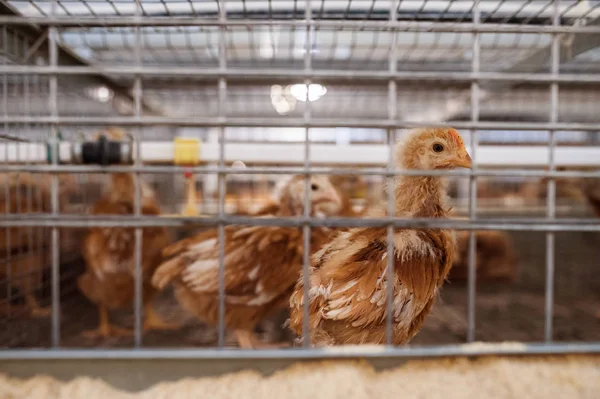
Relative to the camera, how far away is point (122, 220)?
0.86 meters

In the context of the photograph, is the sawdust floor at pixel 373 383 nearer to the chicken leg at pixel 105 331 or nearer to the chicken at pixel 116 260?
the chicken at pixel 116 260

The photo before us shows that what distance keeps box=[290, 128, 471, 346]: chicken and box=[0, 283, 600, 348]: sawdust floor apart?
1.05m

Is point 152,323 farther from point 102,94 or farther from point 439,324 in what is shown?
point 439,324

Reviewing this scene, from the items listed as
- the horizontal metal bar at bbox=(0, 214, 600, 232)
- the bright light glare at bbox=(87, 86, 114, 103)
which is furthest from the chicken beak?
the bright light glare at bbox=(87, 86, 114, 103)

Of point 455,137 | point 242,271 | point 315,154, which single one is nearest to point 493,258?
point 315,154

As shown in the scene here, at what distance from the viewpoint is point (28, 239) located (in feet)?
7.94

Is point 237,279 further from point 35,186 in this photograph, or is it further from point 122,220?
point 35,186

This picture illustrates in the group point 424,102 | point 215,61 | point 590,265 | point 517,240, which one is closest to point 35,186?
point 215,61

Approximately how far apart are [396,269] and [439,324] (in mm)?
1819

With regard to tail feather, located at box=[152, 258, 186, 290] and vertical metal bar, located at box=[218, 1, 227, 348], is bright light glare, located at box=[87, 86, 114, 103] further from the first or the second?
vertical metal bar, located at box=[218, 1, 227, 348]

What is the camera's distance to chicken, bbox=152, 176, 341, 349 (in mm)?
1519

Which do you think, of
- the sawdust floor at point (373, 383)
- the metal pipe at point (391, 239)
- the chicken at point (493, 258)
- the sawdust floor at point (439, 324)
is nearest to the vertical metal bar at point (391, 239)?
the metal pipe at point (391, 239)

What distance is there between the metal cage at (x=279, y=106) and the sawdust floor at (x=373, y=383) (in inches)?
1.6

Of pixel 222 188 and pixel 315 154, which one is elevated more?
pixel 315 154
